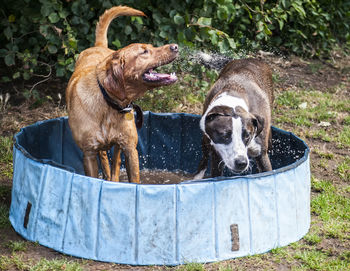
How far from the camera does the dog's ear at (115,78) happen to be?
13.9ft

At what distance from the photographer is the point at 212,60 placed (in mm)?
7910

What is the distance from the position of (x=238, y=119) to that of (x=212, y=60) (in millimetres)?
3595

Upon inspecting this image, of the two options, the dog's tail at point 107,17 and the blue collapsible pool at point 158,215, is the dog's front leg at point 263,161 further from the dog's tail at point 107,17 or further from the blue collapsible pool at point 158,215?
the dog's tail at point 107,17

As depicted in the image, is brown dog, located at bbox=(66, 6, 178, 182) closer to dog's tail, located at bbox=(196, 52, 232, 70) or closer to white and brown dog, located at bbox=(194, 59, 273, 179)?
white and brown dog, located at bbox=(194, 59, 273, 179)

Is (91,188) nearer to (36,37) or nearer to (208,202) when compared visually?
(208,202)

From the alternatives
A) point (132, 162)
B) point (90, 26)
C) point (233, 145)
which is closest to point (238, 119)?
point (233, 145)

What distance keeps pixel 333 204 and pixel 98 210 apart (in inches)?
93.6

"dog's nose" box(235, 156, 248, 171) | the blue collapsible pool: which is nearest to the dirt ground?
the blue collapsible pool

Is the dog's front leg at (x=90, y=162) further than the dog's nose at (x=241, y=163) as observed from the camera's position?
Yes

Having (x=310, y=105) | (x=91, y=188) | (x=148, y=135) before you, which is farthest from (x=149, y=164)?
(x=310, y=105)

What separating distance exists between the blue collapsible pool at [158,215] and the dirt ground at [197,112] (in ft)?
0.32

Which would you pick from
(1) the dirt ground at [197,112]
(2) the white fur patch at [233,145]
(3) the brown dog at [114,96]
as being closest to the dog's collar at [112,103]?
(3) the brown dog at [114,96]

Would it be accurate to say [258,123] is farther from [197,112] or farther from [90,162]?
[197,112]

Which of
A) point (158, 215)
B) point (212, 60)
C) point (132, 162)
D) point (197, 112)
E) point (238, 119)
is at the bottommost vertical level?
point (197, 112)
